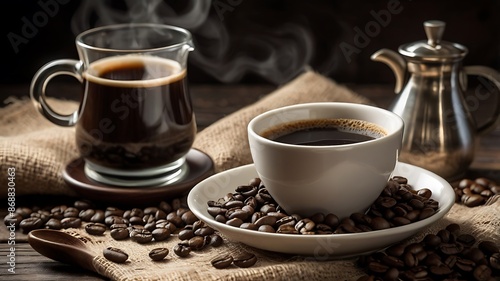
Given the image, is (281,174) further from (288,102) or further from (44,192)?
(288,102)

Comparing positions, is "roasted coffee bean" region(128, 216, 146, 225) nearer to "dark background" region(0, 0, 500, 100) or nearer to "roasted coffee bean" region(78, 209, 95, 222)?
→ "roasted coffee bean" region(78, 209, 95, 222)

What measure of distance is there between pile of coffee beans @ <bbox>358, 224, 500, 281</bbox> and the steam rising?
1.66m

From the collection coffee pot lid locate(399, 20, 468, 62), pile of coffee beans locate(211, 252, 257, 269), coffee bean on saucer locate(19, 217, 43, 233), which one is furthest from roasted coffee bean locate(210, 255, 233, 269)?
coffee pot lid locate(399, 20, 468, 62)

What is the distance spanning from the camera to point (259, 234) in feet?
4.70

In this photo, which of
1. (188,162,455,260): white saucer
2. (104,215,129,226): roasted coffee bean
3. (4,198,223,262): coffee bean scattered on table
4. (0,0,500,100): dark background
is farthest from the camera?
(0,0,500,100): dark background

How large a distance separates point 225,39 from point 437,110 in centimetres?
127

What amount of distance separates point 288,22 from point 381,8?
0.35 metres

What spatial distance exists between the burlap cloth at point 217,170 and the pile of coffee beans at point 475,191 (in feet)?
0.09

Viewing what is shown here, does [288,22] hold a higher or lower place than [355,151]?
lower

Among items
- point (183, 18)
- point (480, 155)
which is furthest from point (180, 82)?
point (183, 18)

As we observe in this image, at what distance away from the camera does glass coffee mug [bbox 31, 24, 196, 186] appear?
1797 millimetres

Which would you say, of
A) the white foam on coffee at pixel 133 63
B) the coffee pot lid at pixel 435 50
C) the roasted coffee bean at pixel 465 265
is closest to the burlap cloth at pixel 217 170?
the roasted coffee bean at pixel 465 265

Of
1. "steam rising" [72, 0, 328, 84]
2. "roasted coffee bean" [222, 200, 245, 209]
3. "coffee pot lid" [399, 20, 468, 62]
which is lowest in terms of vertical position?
"steam rising" [72, 0, 328, 84]

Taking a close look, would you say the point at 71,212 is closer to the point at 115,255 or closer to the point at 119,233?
the point at 119,233
